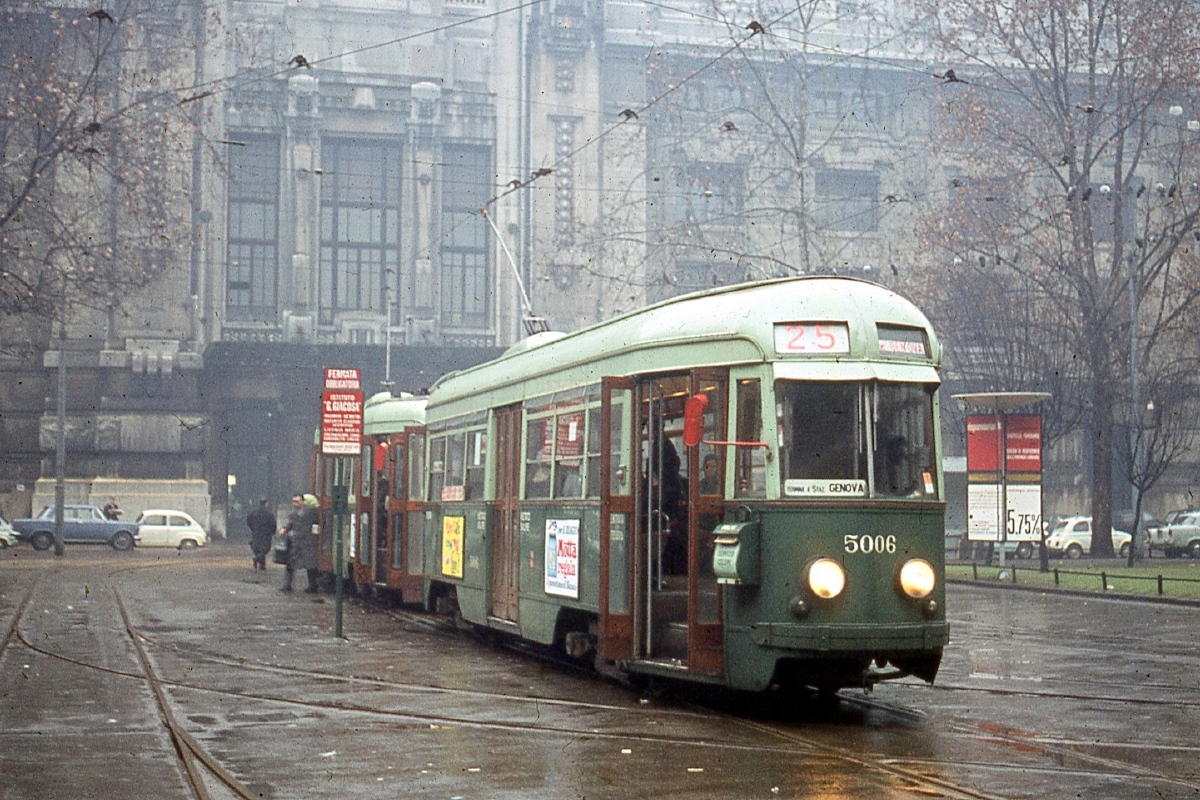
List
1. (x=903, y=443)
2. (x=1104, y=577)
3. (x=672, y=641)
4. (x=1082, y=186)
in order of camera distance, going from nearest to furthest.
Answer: (x=903, y=443) < (x=672, y=641) < (x=1104, y=577) < (x=1082, y=186)

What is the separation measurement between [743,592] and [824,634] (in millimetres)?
700

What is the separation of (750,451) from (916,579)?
1.45 meters

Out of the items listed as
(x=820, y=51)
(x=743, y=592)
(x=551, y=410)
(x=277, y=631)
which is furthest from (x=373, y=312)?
(x=743, y=592)

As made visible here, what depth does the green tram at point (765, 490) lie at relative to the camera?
11918 millimetres

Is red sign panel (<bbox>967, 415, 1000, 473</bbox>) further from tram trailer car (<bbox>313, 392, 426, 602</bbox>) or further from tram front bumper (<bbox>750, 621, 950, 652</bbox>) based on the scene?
tram front bumper (<bbox>750, 621, 950, 652</bbox>)

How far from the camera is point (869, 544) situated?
11953mm

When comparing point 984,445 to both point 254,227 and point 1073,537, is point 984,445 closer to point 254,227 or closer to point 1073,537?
point 1073,537

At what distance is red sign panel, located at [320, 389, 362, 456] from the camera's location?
19.7 m

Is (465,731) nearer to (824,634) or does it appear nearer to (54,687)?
(824,634)

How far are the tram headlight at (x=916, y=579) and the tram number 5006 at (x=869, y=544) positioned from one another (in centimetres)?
17

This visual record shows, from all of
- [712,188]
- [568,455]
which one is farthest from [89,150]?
[712,188]

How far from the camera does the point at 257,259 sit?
59.4 meters

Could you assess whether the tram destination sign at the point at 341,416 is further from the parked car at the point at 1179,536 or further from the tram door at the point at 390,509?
the parked car at the point at 1179,536

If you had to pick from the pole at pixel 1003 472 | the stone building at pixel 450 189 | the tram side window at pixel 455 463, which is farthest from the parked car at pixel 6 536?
the tram side window at pixel 455 463
